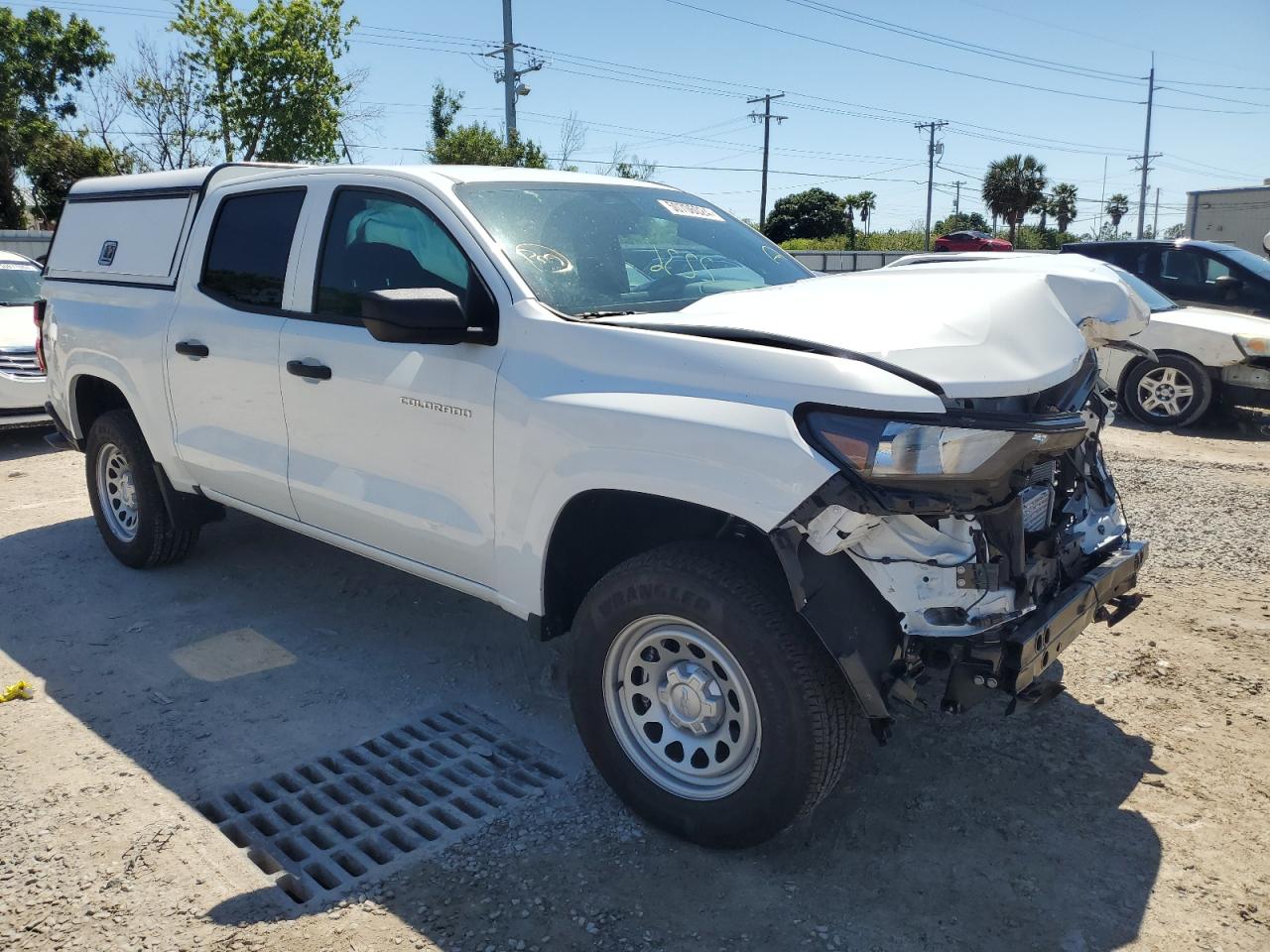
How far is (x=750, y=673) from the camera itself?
8.98 feet

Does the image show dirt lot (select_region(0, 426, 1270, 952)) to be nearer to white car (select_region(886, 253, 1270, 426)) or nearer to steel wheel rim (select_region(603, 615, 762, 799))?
steel wheel rim (select_region(603, 615, 762, 799))

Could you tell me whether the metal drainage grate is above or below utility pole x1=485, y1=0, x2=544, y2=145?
below

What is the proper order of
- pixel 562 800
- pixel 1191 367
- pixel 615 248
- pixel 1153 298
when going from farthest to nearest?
1. pixel 1153 298
2. pixel 1191 367
3. pixel 615 248
4. pixel 562 800

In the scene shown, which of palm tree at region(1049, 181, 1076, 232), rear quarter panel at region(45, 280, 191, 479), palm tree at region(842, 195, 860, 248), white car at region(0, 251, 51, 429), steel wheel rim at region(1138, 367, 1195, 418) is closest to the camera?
rear quarter panel at region(45, 280, 191, 479)

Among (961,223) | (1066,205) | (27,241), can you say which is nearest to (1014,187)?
(961,223)

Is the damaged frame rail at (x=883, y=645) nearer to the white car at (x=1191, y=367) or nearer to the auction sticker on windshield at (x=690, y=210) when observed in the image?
the auction sticker on windshield at (x=690, y=210)

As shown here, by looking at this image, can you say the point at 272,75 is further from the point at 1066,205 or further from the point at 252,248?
the point at 1066,205

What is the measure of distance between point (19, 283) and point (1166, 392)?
36.5 feet

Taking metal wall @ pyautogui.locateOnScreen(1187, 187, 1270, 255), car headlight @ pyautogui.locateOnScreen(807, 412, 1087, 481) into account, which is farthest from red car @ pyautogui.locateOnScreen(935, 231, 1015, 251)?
car headlight @ pyautogui.locateOnScreen(807, 412, 1087, 481)

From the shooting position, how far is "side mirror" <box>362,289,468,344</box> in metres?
3.12

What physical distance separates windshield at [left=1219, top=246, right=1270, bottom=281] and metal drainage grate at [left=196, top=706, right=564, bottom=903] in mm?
9791

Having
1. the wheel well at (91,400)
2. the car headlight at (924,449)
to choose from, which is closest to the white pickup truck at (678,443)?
the car headlight at (924,449)

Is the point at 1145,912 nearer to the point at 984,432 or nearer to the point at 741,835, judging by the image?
the point at 741,835

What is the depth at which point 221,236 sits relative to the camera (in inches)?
183
